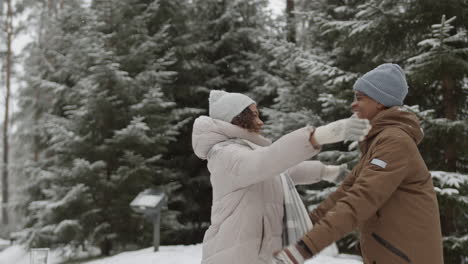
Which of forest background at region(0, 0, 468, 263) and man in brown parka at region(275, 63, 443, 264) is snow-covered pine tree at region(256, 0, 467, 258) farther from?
man in brown parka at region(275, 63, 443, 264)

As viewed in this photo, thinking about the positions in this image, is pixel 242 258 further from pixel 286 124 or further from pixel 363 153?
pixel 286 124

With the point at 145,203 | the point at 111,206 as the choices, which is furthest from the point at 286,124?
the point at 111,206

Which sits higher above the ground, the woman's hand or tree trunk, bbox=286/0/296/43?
tree trunk, bbox=286/0/296/43

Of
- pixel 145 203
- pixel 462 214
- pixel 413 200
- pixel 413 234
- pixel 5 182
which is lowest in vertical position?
pixel 5 182

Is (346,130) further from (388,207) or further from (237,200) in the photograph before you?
(237,200)

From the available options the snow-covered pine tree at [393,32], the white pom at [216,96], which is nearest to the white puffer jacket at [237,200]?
the white pom at [216,96]

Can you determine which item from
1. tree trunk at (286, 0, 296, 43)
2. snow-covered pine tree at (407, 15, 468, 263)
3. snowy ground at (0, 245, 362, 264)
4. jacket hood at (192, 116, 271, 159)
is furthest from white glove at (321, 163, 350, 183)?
tree trunk at (286, 0, 296, 43)

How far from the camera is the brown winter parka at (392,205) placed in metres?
1.91

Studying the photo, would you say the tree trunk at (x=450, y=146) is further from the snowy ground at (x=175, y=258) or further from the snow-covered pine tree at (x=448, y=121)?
the snowy ground at (x=175, y=258)

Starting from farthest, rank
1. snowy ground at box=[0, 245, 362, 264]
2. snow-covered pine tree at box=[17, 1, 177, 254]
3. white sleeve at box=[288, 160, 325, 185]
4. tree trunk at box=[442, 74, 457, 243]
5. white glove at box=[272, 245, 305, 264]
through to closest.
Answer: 1. snow-covered pine tree at box=[17, 1, 177, 254]
2. snowy ground at box=[0, 245, 362, 264]
3. tree trunk at box=[442, 74, 457, 243]
4. white sleeve at box=[288, 160, 325, 185]
5. white glove at box=[272, 245, 305, 264]

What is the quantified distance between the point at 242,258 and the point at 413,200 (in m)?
0.88

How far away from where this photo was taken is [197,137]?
2482 millimetres

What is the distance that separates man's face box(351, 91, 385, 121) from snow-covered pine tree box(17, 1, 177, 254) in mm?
8275

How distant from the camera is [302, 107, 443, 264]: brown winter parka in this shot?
191cm
